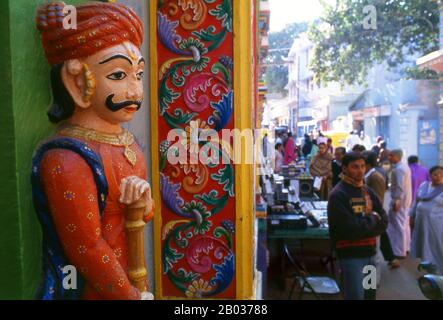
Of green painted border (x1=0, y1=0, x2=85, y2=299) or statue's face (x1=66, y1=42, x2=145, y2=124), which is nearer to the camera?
green painted border (x1=0, y1=0, x2=85, y2=299)

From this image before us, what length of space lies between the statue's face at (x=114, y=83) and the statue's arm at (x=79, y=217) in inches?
8.0

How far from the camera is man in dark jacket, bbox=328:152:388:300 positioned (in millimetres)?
3533

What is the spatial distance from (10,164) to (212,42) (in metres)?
1.38

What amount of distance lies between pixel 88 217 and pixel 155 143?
1138mm

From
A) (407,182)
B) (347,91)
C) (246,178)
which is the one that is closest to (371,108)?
(347,91)

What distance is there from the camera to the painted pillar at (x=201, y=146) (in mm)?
2424

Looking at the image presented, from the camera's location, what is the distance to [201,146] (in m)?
2.45

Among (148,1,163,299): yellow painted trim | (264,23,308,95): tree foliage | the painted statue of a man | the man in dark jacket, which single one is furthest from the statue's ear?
(264,23,308,95): tree foliage

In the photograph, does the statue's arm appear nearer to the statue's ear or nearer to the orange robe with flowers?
the orange robe with flowers

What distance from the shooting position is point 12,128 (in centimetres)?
134

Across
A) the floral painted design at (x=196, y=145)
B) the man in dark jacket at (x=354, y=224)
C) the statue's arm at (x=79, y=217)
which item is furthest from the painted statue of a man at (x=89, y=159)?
the man in dark jacket at (x=354, y=224)

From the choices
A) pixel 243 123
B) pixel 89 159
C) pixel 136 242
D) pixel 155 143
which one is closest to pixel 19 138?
pixel 89 159

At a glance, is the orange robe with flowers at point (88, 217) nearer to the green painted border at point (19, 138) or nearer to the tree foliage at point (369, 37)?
the green painted border at point (19, 138)

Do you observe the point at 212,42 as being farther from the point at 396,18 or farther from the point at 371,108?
the point at 371,108
